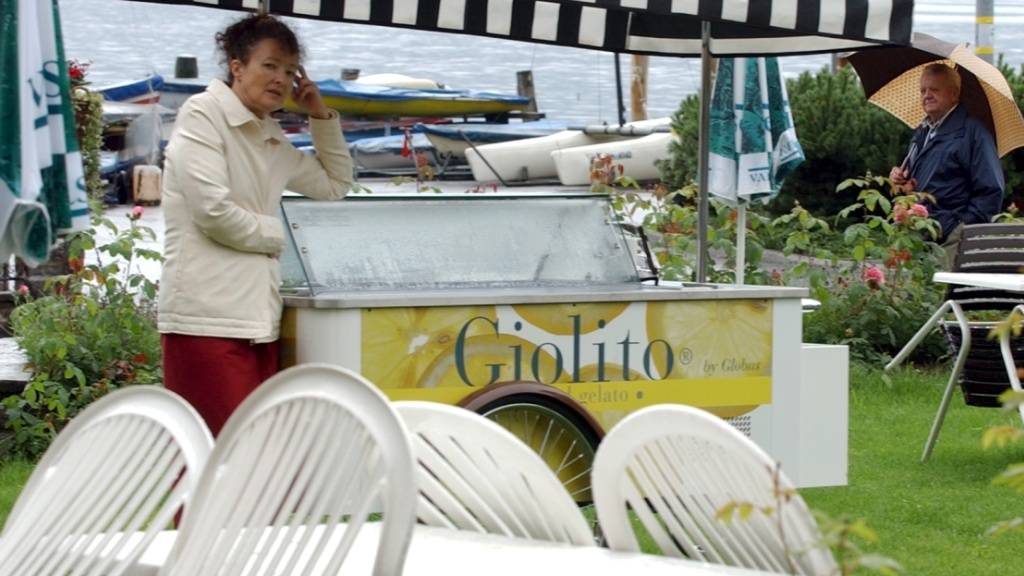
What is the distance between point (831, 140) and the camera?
14344mm

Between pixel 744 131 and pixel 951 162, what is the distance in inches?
79.2

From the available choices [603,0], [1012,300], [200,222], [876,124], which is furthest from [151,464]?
[876,124]

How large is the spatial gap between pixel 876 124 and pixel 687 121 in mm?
1767

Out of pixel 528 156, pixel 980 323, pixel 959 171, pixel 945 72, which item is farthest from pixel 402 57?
pixel 980 323

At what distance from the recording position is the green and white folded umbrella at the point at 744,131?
7.41 metres

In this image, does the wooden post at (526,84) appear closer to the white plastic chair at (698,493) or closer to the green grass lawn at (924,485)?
the green grass lawn at (924,485)

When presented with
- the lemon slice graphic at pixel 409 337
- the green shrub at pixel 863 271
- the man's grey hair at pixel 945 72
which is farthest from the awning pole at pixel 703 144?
the man's grey hair at pixel 945 72

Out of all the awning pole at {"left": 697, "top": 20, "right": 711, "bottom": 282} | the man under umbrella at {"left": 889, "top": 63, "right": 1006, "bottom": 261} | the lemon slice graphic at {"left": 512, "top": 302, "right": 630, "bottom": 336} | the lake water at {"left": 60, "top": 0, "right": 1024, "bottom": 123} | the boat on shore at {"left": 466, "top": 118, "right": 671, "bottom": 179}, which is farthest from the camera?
the lake water at {"left": 60, "top": 0, "right": 1024, "bottom": 123}

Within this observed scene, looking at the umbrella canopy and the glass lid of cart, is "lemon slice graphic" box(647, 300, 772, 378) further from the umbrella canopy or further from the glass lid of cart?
the umbrella canopy

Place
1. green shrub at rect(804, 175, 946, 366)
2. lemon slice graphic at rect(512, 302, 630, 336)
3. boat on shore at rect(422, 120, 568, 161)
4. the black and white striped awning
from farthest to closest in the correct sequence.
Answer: boat on shore at rect(422, 120, 568, 161) → green shrub at rect(804, 175, 946, 366) → the black and white striped awning → lemon slice graphic at rect(512, 302, 630, 336)

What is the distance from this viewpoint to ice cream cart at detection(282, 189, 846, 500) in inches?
197

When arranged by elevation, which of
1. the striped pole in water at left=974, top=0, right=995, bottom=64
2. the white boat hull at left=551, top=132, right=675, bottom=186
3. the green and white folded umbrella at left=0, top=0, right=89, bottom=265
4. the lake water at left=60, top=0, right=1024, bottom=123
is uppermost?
the green and white folded umbrella at left=0, top=0, right=89, bottom=265

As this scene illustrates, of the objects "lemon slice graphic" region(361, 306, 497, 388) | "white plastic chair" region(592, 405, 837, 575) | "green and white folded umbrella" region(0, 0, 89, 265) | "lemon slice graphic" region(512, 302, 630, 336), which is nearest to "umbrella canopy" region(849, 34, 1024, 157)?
"lemon slice graphic" region(512, 302, 630, 336)

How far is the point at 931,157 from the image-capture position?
9.16 m
